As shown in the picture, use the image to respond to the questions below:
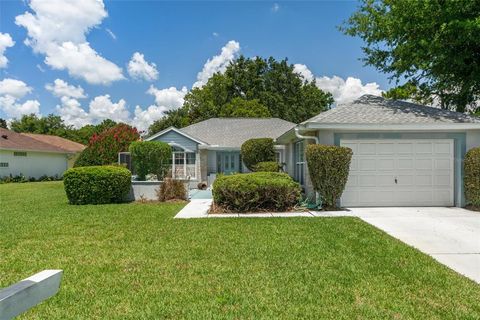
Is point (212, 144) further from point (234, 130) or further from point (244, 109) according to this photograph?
point (244, 109)

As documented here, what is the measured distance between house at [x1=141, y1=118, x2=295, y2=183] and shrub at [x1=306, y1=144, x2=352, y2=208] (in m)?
11.1

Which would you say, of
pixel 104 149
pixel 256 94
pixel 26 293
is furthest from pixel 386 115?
pixel 256 94

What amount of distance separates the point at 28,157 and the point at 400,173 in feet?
95.9

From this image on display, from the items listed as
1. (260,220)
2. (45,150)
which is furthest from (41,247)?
(45,150)

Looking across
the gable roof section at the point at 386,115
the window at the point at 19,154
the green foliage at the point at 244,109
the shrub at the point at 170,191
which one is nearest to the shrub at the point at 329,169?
the gable roof section at the point at 386,115

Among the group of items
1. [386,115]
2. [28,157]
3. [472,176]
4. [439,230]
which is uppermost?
[386,115]

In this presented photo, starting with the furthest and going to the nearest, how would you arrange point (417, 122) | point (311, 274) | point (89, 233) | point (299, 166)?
point (299, 166)
point (417, 122)
point (89, 233)
point (311, 274)

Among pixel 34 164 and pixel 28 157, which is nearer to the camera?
pixel 28 157

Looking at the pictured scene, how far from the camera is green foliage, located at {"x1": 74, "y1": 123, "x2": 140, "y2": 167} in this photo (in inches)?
845

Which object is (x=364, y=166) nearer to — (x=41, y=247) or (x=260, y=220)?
(x=260, y=220)

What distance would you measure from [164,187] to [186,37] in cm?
862

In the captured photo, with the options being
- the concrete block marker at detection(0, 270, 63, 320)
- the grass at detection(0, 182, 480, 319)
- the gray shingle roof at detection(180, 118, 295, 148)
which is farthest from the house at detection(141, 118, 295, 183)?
the concrete block marker at detection(0, 270, 63, 320)

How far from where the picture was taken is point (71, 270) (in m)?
5.39

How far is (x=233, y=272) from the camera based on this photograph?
5211 mm
